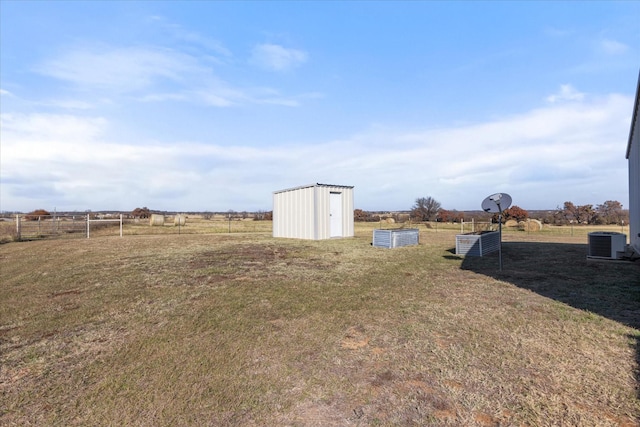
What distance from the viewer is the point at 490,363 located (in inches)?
129

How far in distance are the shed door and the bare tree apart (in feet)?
82.7

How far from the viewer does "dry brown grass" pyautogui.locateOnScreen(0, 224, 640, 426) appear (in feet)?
8.31

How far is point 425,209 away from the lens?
42094 millimetres

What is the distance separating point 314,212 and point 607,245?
39.6 ft

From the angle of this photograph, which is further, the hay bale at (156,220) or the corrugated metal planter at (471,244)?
the hay bale at (156,220)

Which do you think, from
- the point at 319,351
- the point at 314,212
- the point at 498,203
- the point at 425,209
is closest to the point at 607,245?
the point at 498,203

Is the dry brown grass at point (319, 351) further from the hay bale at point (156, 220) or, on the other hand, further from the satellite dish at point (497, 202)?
the hay bale at point (156, 220)

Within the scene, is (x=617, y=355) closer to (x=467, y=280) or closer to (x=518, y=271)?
(x=467, y=280)

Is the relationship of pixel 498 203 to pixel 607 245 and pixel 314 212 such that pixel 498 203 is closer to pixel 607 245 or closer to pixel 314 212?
pixel 607 245

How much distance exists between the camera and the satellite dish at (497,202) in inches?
364

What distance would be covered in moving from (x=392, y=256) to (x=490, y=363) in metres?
8.18

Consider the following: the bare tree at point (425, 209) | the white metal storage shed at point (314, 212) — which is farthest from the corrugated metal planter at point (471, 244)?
the bare tree at point (425, 209)

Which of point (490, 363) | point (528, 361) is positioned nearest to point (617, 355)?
point (528, 361)

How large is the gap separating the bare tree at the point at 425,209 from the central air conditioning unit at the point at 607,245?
31289 mm
